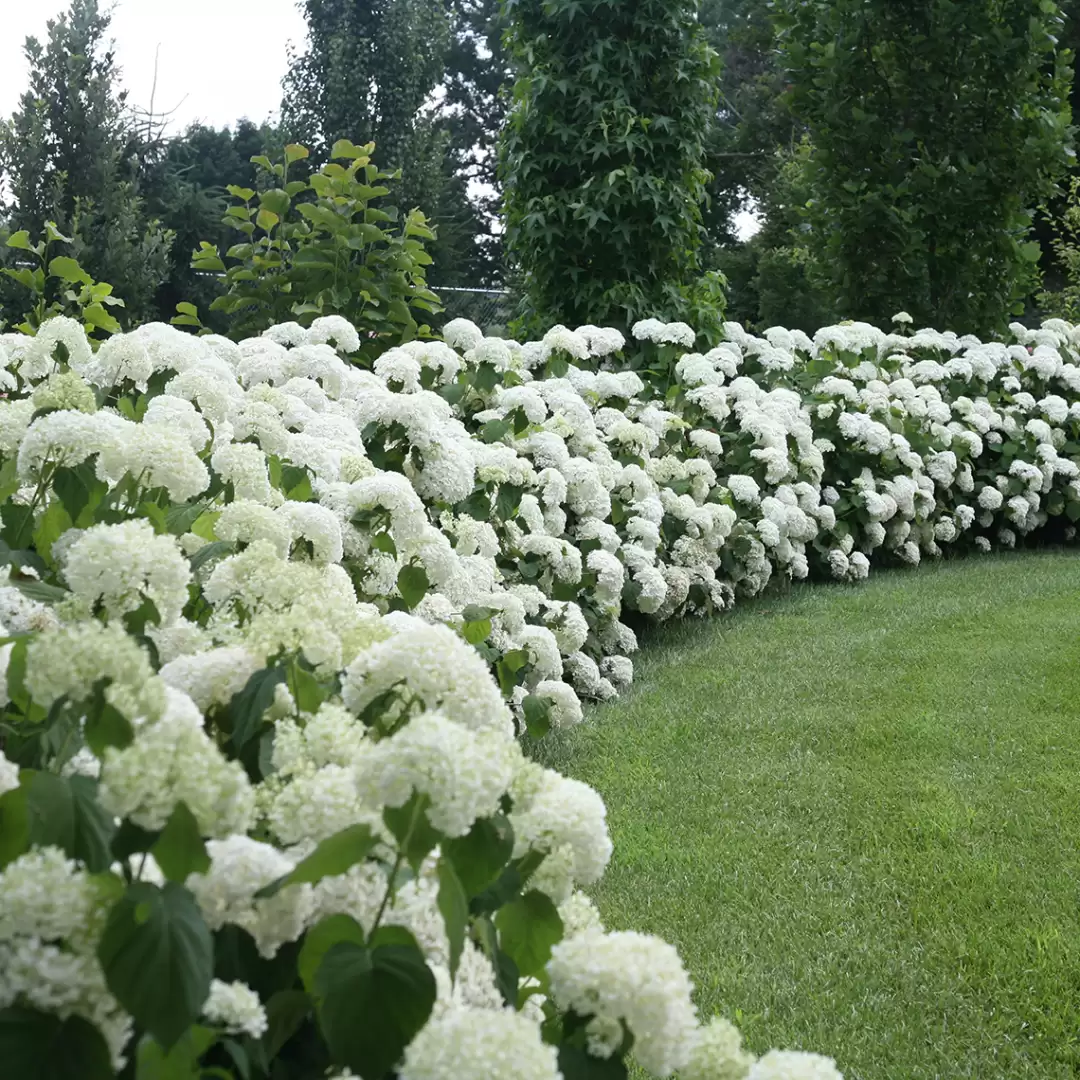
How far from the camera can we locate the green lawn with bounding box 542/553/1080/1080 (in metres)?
2.43

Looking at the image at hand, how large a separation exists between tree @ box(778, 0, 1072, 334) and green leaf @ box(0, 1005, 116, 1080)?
308 inches

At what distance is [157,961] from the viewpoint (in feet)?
2.71

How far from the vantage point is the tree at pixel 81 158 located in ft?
38.8

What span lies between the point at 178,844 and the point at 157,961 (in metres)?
0.10

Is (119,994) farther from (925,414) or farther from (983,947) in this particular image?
(925,414)

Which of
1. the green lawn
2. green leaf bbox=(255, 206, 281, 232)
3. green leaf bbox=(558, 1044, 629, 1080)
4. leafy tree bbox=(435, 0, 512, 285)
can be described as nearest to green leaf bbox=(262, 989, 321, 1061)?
green leaf bbox=(558, 1044, 629, 1080)

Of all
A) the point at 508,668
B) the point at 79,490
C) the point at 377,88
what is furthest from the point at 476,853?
the point at 377,88

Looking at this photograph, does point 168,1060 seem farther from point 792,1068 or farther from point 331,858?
point 792,1068

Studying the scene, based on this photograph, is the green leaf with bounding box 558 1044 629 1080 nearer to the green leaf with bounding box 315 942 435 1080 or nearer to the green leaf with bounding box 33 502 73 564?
the green leaf with bounding box 315 942 435 1080

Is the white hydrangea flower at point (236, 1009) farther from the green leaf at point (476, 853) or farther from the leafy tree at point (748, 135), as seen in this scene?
the leafy tree at point (748, 135)

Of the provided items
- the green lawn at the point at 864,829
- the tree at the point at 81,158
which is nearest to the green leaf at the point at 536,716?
the green lawn at the point at 864,829

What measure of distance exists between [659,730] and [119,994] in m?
3.33

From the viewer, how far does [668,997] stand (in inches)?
40.8

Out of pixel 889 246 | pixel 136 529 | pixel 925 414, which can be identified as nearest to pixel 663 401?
pixel 925 414
